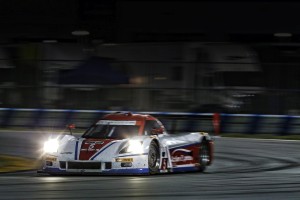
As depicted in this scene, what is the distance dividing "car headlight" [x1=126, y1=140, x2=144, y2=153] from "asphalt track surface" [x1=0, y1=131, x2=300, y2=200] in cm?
48

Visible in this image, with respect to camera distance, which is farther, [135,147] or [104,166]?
[135,147]

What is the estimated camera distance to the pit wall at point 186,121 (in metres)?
25.6

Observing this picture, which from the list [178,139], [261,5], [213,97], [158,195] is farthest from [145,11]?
[158,195]

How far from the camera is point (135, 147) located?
1292cm

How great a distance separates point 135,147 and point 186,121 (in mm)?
13353

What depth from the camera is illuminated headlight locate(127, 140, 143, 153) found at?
12875 mm

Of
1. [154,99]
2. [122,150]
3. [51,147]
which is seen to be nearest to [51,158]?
[51,147]

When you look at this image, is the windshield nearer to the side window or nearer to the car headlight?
the side window

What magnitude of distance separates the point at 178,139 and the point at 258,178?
2.32 m

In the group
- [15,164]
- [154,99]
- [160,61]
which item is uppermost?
[160,61]

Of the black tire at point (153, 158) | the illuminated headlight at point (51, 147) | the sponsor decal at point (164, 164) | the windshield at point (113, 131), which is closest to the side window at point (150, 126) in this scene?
the windshield at point (113, 131)

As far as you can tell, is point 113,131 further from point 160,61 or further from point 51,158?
point 160,61

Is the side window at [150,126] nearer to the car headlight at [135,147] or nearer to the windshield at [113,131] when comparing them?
the windshield at [113,131]

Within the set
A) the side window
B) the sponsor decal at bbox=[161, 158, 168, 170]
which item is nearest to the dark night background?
the side window
